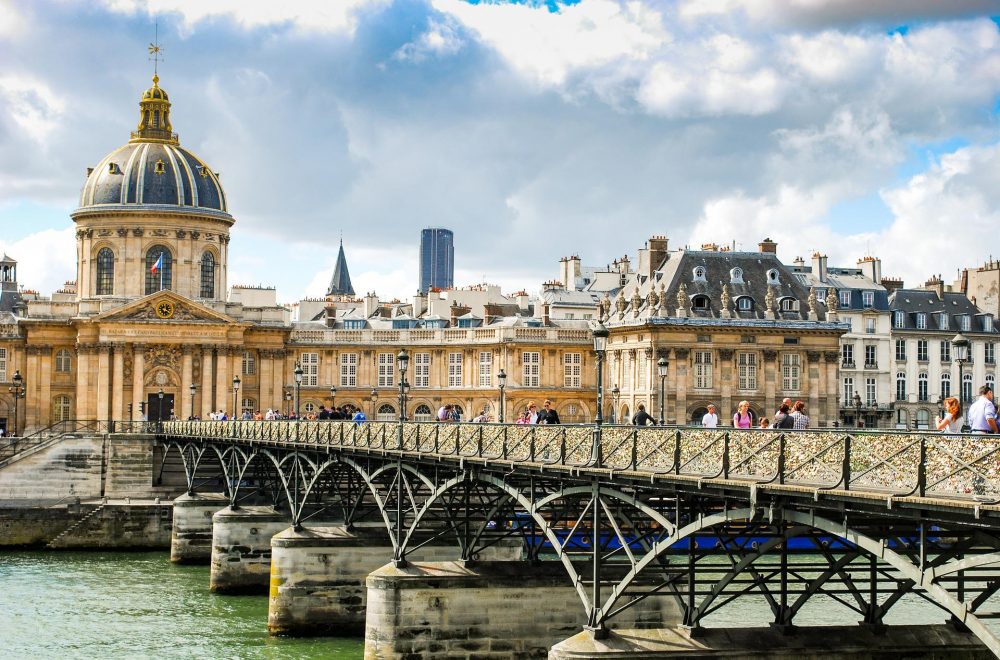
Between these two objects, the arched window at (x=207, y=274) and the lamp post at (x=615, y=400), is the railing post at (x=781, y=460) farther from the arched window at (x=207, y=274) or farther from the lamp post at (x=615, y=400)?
the arched window at (x=207, y=274)

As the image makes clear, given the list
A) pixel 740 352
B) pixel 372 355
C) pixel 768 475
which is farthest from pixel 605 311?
pixel 768 475

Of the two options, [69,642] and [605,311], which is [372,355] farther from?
[69,642]

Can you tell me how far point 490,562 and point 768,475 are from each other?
13980 mm

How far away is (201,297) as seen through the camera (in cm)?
9588

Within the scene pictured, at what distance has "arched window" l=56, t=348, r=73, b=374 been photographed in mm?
91750

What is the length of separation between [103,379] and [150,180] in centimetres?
1277

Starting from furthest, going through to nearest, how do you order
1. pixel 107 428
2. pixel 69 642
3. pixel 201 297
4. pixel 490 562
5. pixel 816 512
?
pixel 201 297 → pixel 107 428 → pixel 69 642 → pixel 490 562 → pixel 816 512

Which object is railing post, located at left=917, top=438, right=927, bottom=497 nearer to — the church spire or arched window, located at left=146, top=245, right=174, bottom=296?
arched window, located at left=146, top=245, right=174, bottom=296

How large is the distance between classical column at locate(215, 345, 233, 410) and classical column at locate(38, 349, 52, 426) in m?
9.55

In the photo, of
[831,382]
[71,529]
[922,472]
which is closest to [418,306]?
[831,382]

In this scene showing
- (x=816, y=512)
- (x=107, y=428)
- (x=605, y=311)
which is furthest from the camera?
(x=605, y=311)

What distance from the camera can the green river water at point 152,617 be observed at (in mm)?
39188

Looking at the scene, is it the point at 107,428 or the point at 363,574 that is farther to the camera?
the point at 107,428

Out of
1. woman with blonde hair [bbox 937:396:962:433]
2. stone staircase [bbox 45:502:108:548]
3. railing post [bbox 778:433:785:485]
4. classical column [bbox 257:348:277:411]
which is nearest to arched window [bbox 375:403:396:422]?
classical column [bbox 257:348:277:411]
